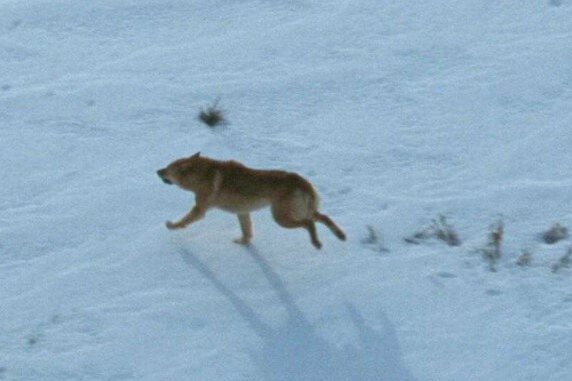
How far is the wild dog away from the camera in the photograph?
21.8 ft

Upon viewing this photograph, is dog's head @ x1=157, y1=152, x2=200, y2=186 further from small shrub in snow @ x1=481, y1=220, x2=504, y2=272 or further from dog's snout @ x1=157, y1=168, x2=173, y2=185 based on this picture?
small shrub in snow @ x1=481, y1=220, x2=504, y2=272

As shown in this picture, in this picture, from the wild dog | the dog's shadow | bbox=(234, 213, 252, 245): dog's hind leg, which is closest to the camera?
the dog's shadow

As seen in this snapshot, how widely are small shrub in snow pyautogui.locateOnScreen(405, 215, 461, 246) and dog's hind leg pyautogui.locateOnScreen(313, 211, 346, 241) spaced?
0.40 m

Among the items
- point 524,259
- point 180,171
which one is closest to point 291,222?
point 180,171

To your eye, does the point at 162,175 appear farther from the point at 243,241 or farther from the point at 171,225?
the point at 243,241

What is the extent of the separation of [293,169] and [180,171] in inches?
41.2

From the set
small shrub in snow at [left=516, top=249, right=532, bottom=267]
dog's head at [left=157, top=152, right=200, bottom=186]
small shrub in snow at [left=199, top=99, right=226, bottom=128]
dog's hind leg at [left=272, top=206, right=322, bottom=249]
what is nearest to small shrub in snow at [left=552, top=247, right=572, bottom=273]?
small shrub in snow at [left=516, top=249, right=532, bottom=267]

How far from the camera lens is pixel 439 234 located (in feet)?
22.9

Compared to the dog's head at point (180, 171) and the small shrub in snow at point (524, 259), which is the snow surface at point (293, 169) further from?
the dog's head at point (180, 171)

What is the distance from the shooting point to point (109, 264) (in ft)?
22.7

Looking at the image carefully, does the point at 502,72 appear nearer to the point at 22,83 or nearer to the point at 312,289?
the point at 312,289

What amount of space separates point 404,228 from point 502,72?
207 centimetres

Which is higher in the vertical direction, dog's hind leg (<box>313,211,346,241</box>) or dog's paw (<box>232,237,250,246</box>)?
dog's hind leg (<box>313,211,346,241</box>)

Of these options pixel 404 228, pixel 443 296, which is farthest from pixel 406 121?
pixel 443 296
